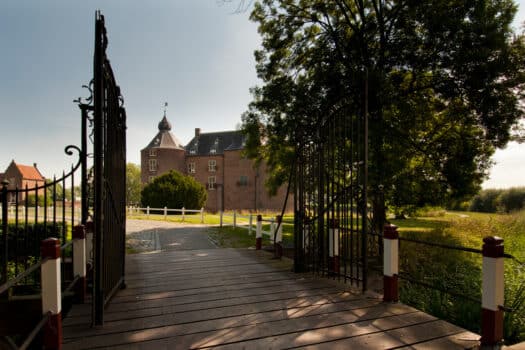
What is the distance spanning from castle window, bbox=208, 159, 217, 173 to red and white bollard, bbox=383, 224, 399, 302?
127ft

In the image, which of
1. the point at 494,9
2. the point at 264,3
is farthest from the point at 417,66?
the point at 264,3

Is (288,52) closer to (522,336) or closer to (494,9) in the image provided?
(494,9)

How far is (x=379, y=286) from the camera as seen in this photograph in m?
8.14

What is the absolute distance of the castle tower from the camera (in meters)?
42.8

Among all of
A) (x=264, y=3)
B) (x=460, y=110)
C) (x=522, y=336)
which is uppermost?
(x=264, y=3)

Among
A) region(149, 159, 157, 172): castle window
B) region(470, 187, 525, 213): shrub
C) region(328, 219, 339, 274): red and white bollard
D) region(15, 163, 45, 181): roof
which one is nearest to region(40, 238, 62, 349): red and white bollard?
region(328, 219, 339, 274): red and white bollard

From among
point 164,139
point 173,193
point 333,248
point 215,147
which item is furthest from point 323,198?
point 164,139

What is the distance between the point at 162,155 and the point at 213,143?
23.7 feet

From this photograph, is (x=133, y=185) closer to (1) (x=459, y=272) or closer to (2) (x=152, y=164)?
(2) (x=152, y=164)

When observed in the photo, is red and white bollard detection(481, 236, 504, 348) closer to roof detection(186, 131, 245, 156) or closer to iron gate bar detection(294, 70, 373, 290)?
iron gate bar detection(294, 70, 373, 290)

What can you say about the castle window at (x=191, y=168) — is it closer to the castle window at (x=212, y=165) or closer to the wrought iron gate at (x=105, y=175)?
the castle window at (x=212, y=165)

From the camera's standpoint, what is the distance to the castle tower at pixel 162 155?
42.8 meters

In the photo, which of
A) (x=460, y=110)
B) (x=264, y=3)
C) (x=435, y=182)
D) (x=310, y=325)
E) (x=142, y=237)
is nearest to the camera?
(x=310, y=325)

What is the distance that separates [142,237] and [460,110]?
12.3 m
